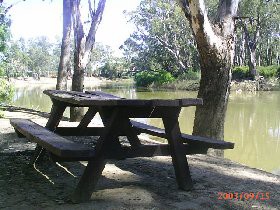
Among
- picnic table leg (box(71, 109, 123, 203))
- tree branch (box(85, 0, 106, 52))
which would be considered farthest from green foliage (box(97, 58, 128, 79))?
picnic table leg (box(71, 109, 123, 203))

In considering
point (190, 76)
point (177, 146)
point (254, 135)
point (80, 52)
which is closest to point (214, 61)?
point (177, 146)

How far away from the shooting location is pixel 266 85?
1527 inches

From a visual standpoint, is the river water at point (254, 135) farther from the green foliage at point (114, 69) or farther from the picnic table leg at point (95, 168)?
the green foliage at point (114, 69)

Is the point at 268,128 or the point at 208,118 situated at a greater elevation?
the point at 208,118

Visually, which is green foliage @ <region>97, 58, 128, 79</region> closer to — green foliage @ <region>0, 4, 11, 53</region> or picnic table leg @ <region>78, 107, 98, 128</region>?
green foliage @ <region>0, 4, 11, 53</region>

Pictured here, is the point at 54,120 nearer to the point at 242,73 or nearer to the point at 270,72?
the point at 242,73

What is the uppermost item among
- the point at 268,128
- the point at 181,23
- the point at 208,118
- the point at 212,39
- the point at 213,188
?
the point at 181,23

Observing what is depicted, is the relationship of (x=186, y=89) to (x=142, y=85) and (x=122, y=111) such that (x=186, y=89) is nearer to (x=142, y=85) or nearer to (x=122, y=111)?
(x=142, y=85)

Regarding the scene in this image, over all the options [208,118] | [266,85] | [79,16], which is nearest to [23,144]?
[208,118]

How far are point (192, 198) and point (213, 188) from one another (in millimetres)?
478

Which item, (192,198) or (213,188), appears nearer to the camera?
(192,198)
